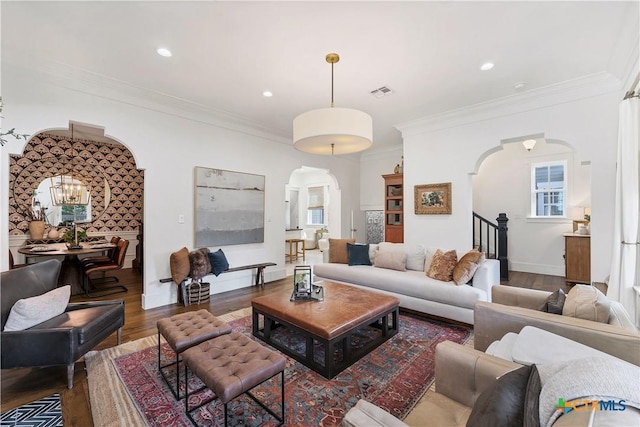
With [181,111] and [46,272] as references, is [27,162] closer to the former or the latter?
[181,111]

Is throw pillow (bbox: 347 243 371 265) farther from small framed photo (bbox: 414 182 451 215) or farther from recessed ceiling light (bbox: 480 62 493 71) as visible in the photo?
recessed ceiling light (bbox: 480 62 493 71)

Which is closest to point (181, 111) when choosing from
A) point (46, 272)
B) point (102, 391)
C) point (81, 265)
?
point (46, 272)

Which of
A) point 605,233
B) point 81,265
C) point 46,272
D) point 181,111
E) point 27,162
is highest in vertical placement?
point 181,111

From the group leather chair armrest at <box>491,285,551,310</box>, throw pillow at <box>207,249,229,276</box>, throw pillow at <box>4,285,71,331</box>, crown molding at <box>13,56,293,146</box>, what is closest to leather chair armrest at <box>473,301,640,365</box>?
leather chair armrest at <box>491,285,551,310</box>

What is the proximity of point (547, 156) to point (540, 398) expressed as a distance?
696 centimetres

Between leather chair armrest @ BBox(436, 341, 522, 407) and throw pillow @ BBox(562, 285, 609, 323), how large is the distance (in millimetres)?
945

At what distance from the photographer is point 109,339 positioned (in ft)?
9.57

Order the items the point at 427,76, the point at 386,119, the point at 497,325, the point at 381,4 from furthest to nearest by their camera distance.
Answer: the point at 386,119
the point at 427,76
the point at 381,4
the point at 497,325

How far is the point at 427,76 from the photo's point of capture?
3.35m

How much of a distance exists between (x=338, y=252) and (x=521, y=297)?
2780mm

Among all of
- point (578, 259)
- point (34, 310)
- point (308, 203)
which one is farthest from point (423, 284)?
point (308, 203)

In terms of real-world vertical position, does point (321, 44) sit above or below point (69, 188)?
above

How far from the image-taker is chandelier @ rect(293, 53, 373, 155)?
8.07 feet

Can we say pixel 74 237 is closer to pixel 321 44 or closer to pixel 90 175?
pixel 90 175
